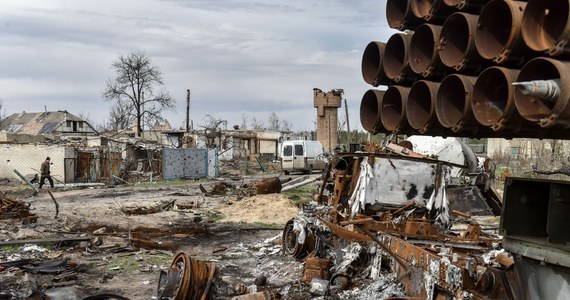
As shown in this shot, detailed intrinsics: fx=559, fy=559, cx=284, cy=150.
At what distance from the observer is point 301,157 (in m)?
31.5

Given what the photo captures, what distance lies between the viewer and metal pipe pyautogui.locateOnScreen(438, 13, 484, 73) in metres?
3.67

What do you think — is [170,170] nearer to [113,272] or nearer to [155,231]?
[155,231]

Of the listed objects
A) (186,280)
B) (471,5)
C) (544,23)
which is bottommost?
(186,280)

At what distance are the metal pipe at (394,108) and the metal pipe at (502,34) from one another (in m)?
0.91

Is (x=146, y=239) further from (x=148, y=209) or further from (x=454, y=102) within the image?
(x=454, y=102)

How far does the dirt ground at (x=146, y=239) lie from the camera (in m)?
8.66

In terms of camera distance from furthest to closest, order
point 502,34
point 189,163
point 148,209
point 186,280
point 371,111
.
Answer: point 189,163 → point 148,209 → point 186,280 → point 371,111 → point 502,34

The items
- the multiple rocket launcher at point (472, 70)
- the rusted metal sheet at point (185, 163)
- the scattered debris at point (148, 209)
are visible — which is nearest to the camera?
the multiple rocket launcher at point (472, 70)

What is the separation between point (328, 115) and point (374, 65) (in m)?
33.3

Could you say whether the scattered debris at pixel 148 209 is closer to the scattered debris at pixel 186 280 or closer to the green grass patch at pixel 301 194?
the green grass patch at pixel 301 194

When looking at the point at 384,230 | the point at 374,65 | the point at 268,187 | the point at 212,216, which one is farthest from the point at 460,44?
the point at 268,187

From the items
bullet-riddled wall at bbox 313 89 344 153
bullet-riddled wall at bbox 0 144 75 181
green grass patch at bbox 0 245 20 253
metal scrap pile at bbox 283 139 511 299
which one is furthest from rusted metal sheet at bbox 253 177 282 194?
bullet-riddled wall at bbox 0 144 75 181

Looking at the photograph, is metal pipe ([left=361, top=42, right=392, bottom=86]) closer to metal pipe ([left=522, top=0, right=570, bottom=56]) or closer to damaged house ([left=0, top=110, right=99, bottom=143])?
metal pipe ([left=522, top=0, right=570, bottom=56])

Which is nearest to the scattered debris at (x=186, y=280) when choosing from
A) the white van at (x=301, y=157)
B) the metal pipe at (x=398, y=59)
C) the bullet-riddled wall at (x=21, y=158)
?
the metal pipe at (x=398, y=59)
